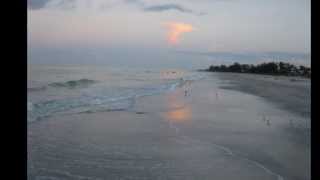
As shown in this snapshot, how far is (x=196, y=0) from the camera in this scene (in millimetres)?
8219

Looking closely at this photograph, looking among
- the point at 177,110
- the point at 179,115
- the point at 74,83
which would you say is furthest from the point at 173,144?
the point at 74,83

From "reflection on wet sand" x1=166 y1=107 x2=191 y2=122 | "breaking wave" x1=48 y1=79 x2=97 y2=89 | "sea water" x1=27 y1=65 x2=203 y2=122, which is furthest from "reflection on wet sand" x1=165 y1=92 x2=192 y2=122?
"breaking wave" x1=48 y1=79 x2=97 y2=89

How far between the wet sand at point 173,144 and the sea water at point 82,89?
0.72 m

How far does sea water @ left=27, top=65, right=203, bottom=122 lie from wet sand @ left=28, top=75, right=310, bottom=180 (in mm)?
719

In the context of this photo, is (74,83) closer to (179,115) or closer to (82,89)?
(82,89)

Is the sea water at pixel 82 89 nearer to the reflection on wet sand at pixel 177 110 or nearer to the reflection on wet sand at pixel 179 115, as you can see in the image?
the reflection on wet sand at pixel 177 110

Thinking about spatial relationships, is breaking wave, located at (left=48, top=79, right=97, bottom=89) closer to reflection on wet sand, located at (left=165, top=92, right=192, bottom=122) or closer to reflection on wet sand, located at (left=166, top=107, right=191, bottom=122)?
reflection on wet sand, located at (left=165, top=92, right=192, bottom=122)

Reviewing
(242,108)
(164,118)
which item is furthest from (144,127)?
(242,108)

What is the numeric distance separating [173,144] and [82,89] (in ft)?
19.7

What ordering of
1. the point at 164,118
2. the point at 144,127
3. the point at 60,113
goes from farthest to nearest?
the point at 60,113
the point at 164,118
the point at 144,127

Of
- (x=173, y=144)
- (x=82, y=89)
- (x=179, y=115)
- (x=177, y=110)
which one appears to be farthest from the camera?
(x=82, y=89)

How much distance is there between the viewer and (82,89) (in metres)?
9.77

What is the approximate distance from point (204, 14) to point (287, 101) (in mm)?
2466
